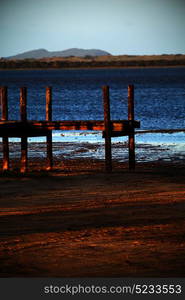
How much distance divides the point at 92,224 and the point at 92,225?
0.23 ft

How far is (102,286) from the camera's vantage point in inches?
338

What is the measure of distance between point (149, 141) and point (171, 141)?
75 centimetres

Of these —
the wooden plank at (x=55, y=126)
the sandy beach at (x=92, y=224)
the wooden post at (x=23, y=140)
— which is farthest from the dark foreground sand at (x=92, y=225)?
the wooden plank at (x=55, y=126)

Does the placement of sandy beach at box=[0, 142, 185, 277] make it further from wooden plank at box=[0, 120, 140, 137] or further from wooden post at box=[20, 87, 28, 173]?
wooden plank at box=[0, 120, 140, 137]

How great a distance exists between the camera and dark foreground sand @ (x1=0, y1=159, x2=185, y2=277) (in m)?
9.43

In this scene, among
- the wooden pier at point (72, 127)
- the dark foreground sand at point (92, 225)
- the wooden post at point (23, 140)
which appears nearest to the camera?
the dark foreground sand at point (92, 225)

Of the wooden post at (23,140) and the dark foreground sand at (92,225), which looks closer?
the dark foreground sand at (92,225)

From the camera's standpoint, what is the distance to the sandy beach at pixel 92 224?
→ 9.44 metres

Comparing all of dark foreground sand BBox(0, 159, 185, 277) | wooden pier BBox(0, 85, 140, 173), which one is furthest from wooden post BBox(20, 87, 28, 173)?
dark foreground sand BBox(0, 159, 185, 277)

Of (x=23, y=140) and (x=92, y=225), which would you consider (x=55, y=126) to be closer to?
(x=23, y=140)

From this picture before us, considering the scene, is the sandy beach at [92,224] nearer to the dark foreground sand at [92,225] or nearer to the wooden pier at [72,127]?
the dark foreground sand at [92,225]

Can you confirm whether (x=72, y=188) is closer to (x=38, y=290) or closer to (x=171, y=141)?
(x=38, y=290)

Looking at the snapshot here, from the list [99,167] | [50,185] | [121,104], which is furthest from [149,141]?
[121,104]

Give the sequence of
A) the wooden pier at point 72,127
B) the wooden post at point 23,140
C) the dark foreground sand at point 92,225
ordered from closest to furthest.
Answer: the dark foreground sand at point 92,225 < the wooden pier at point 72,127 < the wooden post at point 23,140
